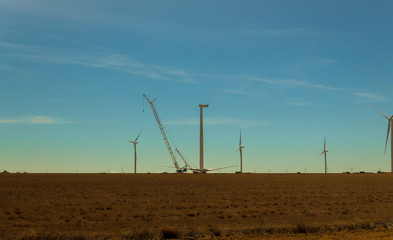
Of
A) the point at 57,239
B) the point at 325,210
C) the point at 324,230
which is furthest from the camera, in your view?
the point at 325,210

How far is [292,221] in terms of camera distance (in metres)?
39.6

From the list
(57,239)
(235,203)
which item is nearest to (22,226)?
(57,239)

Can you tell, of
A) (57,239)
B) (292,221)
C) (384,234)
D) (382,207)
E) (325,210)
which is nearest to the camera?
(57,239)

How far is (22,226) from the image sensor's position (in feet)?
123

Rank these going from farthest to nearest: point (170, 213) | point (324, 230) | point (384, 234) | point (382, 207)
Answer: point (382, 207) → point (170, 213) → point (324, 230) → point (384, 234)

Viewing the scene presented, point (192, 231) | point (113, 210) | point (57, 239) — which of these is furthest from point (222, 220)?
point (57, 239)

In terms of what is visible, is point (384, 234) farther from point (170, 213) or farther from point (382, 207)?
point (382, 207)

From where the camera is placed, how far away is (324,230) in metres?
32.8

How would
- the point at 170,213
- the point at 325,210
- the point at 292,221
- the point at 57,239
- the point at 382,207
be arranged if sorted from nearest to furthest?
the point at 57,239, the point at 292,221, the point at 170,213, the point at 325,210, the point at 382,207

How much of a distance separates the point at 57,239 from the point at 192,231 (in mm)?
8771

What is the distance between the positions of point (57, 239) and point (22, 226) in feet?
35.3

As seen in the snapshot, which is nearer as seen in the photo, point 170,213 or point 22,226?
point 22,226

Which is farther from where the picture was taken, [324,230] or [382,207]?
[382,207]

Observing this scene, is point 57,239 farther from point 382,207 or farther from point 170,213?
point 382,207
